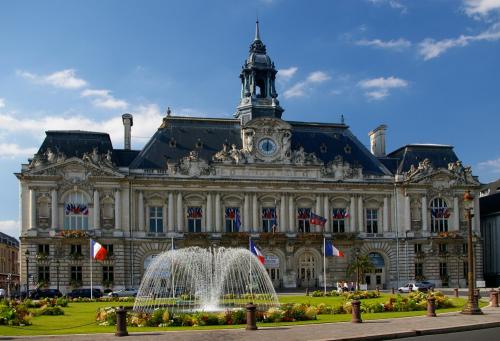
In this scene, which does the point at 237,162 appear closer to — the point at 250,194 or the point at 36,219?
the point at 250,194

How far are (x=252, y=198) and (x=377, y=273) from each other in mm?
17180

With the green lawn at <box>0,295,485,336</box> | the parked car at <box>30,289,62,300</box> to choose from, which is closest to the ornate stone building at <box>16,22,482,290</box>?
the parked car at <box>30,289,62,300</box>

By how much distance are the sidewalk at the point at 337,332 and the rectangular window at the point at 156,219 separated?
155 feet

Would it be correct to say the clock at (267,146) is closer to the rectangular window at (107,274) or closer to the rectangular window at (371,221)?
the rectangular window at (371,221)

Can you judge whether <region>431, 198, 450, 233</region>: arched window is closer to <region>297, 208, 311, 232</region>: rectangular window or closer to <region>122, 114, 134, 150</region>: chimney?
<region>297, 208, 311, 232</region>: rectangular window

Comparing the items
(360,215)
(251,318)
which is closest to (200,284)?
(251,318)

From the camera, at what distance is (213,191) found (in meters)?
80.2

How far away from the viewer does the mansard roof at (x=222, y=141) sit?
81312 millimetres

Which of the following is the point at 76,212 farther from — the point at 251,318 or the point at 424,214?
the point at 251,318

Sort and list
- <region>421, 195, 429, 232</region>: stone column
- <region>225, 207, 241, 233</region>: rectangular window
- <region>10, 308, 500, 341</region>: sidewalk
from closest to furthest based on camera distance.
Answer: <region>10, 308, 500, 341</region>: sidewalk → <region>225, 207, 241, 233</region>: rectangular window → <region>421, 195, 429, 232</region>: stone column

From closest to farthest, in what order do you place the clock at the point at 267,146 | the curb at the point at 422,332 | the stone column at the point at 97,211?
1. the curb at the point at 422,332
2. the stone column at the point at 97,211
3. the clock at the point at 267,146

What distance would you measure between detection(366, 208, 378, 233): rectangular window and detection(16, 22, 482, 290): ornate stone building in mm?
116

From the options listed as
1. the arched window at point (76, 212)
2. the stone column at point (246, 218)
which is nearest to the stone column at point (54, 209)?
the arched window at point (76, 212)

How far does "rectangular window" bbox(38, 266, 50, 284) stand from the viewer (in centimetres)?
7519
